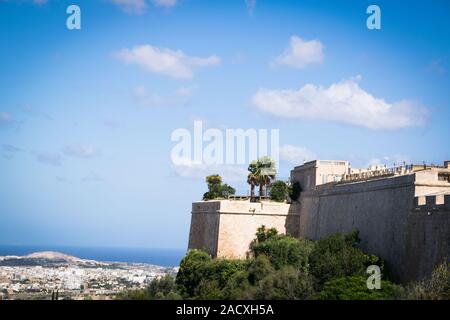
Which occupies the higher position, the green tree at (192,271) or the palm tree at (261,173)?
the palm tree at (261,173)

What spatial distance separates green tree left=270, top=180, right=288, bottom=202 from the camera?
42.6 meters

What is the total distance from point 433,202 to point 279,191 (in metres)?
16.7

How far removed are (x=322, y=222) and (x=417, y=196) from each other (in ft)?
35.0

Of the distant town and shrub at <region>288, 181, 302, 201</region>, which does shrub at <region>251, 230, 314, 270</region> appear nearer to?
shrub at <region>288, 181, 302, 201</region>

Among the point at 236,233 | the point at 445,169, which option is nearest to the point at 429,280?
the point at 445,169

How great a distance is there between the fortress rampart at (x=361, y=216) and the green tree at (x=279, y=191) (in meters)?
0.99

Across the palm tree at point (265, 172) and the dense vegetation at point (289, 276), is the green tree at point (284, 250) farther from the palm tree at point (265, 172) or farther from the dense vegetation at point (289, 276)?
the palm tree at point (265, 172)

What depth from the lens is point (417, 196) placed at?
27938mm

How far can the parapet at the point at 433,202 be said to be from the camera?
25.7 metres

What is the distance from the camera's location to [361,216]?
109 ft

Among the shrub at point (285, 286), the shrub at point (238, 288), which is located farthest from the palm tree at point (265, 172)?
the shrub at point (285, 286)

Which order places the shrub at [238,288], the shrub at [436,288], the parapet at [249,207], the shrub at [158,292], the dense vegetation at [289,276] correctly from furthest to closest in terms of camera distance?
the parapet at [249,207] → the shrub at [158,292] → the shrub at [238,288] → the dense vegetation at [289,276] → the shrub at [436,288]

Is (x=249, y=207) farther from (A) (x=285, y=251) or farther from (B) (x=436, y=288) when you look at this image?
(B) (x=436, y=288)

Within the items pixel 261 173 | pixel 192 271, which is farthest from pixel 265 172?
pixel 192 271
